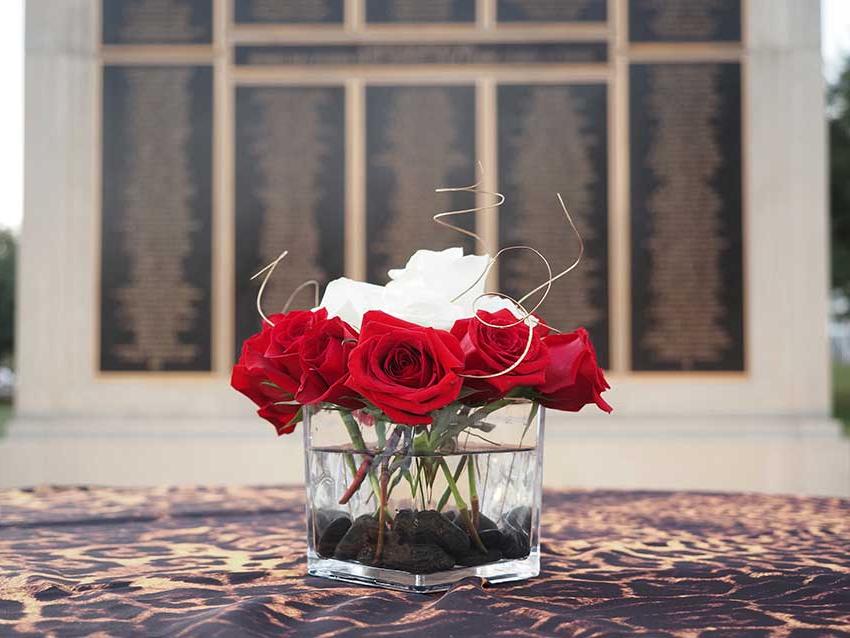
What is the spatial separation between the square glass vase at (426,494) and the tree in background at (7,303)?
20.8 m

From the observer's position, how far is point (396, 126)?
507 centimetres

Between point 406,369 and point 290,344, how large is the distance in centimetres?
16

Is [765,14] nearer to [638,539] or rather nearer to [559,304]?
[559,304]

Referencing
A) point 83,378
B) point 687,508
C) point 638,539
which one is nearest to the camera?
point 638,539

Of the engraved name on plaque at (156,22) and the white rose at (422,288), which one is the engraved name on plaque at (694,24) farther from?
the white rose at (422,288)

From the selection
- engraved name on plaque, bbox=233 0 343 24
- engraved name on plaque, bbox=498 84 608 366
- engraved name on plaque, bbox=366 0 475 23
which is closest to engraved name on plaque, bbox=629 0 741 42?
engraved name on plaque, bbox=498 84 608 366

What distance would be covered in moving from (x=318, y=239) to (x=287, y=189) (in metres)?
0.29

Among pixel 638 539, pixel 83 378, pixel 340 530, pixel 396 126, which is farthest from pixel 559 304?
pixel 340 530

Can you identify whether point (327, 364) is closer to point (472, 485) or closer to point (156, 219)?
point (472, 485)

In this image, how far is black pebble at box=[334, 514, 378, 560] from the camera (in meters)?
1.11

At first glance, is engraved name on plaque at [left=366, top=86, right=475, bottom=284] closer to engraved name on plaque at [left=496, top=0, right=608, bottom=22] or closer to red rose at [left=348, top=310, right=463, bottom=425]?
engraved name on plaque at [left=496, top=0, right=608, bottom=22]

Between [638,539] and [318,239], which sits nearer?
[638,539]

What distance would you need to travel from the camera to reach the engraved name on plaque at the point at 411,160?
5047 millimetres

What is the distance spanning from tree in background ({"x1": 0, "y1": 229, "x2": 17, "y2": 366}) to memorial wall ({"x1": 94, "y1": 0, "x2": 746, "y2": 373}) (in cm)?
1675
